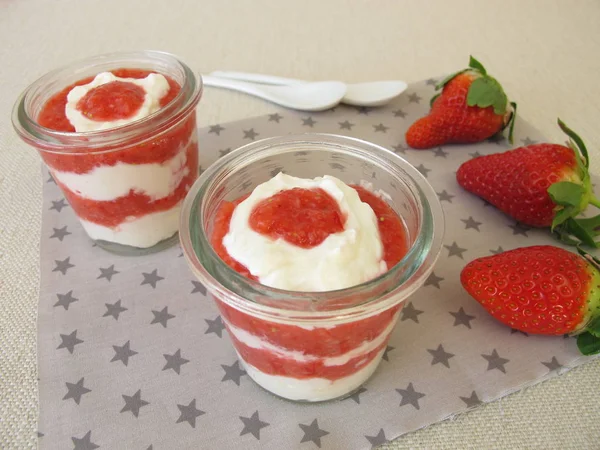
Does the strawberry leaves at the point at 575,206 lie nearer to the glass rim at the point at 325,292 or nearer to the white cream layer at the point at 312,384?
the glass rim at the point at 325,292

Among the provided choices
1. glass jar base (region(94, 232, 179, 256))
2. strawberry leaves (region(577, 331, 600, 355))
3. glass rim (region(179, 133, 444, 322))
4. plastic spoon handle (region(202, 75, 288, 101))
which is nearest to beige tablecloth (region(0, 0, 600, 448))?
plastic spoon handle (region(202, 75, 288, 101))

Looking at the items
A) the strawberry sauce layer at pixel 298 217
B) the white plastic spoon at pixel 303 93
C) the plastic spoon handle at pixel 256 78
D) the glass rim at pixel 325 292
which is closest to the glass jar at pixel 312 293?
the glass rim at pixel 325 292

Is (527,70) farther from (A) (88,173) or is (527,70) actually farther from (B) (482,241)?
(A) (88,173)

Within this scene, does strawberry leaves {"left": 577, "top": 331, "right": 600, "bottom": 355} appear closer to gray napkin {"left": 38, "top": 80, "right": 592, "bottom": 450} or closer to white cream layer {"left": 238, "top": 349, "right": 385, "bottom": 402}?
gray napkin {"left": 38, "top": 80, "right": 592, "bottom": 450}

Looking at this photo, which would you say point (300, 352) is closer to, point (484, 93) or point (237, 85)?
point (484, 93)

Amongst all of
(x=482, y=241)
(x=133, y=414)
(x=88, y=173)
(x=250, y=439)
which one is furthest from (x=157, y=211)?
(x=482, y=241)

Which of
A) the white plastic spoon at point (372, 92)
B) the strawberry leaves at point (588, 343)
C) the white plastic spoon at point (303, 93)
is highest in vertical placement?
the white plastic spoon at point (372, 92)
